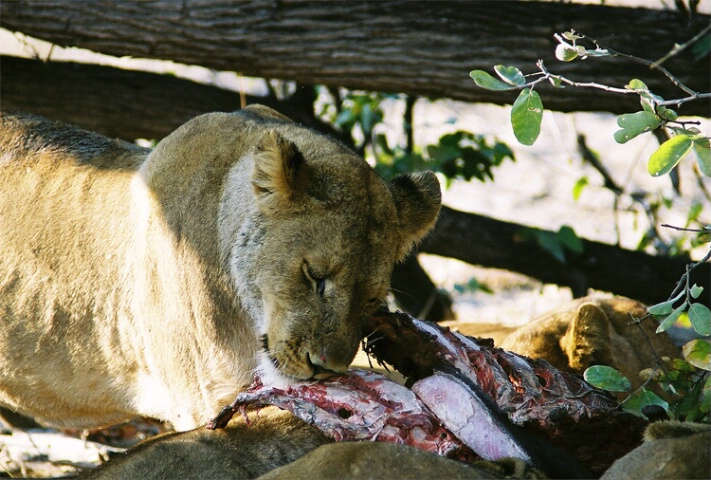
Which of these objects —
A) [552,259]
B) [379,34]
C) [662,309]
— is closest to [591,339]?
[662,309]

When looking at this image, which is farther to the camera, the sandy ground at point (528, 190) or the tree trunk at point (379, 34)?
the sandy ground at point (528, 190)

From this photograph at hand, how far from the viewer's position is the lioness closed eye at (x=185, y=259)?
10.1ft

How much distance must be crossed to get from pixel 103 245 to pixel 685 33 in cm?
292

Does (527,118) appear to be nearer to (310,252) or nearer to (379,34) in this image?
(310,252)

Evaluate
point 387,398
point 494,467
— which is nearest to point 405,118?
point 387,398

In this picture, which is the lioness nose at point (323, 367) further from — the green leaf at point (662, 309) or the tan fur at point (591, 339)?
the tan fur at point (591, 339)

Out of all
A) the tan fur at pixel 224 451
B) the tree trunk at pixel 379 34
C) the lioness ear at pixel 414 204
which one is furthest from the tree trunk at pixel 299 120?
the tan fur at pixel 224 451

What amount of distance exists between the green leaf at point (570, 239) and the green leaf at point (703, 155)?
319 centimetres

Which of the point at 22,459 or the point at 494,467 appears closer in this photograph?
the point at 494,467

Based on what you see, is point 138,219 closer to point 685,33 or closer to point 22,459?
point 22,459

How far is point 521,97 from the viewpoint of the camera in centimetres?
270

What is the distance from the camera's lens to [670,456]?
2316 mm

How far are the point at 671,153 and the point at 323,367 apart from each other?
Answer: 3.79 ft

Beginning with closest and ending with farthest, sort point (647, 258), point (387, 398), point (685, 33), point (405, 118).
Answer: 1. point (387, 398)
2. point (685, 33)
3. point (647, 258)
4. point (405, 118)
